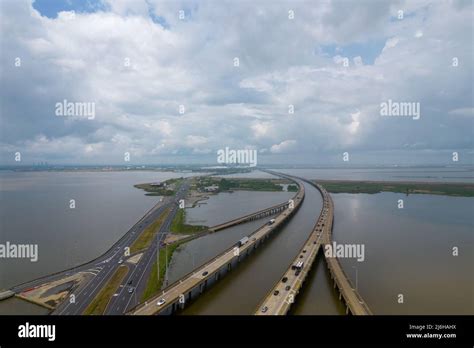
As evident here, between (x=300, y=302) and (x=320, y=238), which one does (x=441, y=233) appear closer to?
(x=320, y=238)

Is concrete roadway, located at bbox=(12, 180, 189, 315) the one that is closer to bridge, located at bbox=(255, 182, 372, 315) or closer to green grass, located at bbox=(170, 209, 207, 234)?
green grass, located at bbox=(170, 209, 207, 234)

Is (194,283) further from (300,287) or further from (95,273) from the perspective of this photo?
(95,273)

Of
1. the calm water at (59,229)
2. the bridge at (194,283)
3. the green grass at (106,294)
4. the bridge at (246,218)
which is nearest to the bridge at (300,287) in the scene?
the bridge at (194,283)

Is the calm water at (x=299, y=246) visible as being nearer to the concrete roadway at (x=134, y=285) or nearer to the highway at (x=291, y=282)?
the highway at (x=291, y=282)
